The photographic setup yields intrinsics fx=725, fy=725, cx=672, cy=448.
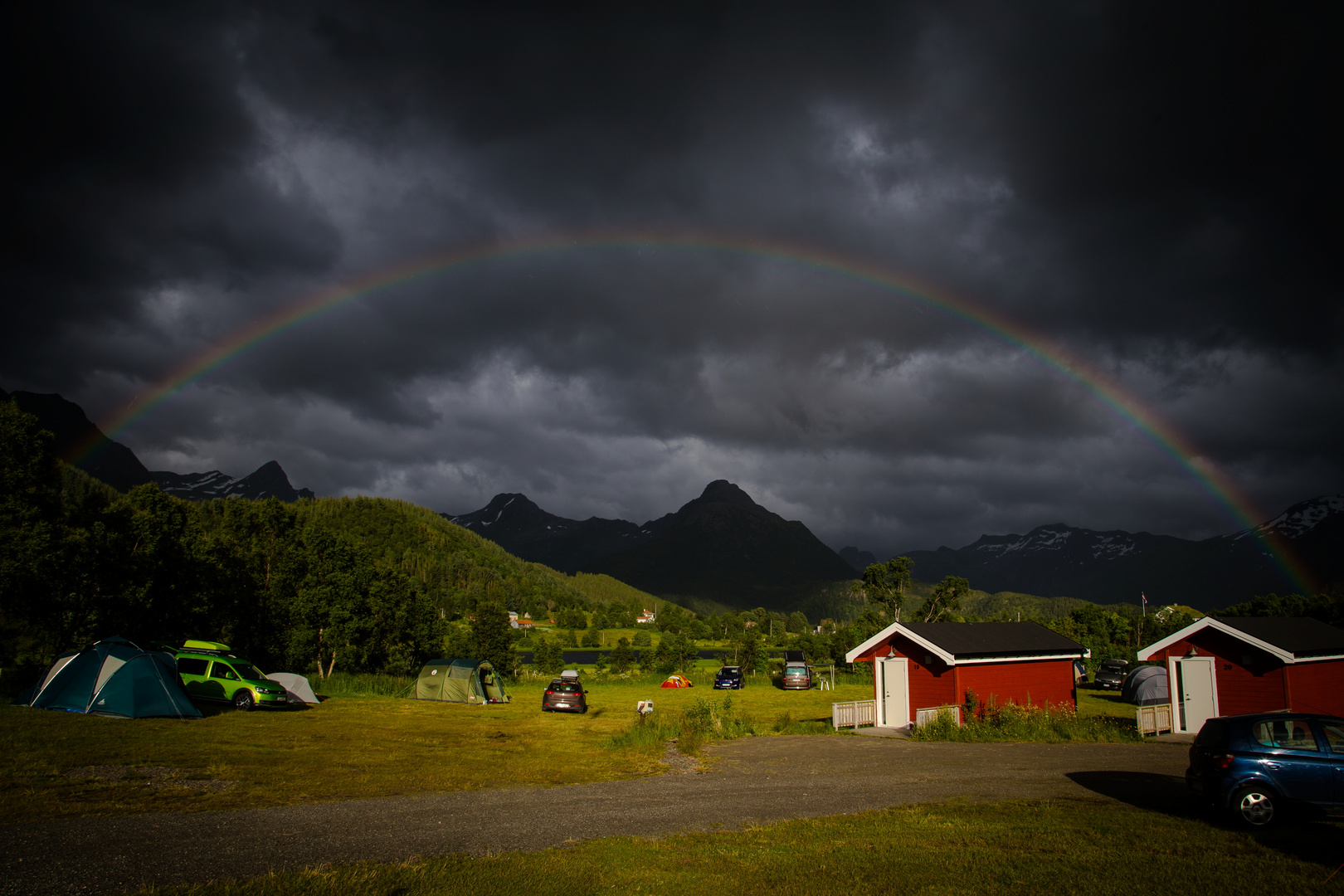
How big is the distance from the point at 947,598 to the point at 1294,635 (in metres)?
54.3

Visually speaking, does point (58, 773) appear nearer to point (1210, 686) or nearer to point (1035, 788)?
point (1035, 788)

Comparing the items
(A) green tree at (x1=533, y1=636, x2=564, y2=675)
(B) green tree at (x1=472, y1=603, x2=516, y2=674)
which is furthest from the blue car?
(A) green tree at (x1=533, y1=636, x2=564, y2=675)

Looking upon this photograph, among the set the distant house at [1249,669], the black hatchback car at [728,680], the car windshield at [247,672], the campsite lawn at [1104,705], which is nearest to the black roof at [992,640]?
the campsite lawn at [1104,705]

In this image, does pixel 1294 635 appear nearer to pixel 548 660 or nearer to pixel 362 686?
pixel 362 686

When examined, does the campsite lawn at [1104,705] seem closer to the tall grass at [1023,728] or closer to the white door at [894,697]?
the tall grass at [1023,728]

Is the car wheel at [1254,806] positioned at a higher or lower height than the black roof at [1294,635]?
lower

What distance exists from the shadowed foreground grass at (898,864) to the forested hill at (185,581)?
30059 millimetres

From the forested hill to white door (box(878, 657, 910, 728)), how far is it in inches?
1305

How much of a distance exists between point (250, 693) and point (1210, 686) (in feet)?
110

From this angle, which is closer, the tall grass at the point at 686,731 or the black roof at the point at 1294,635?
the tall grass at the point at 686,731

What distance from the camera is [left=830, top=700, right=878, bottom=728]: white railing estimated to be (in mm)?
26688

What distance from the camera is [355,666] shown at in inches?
1949

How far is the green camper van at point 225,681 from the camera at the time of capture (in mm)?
25500

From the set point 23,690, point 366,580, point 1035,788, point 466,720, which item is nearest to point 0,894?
point 1035,788
